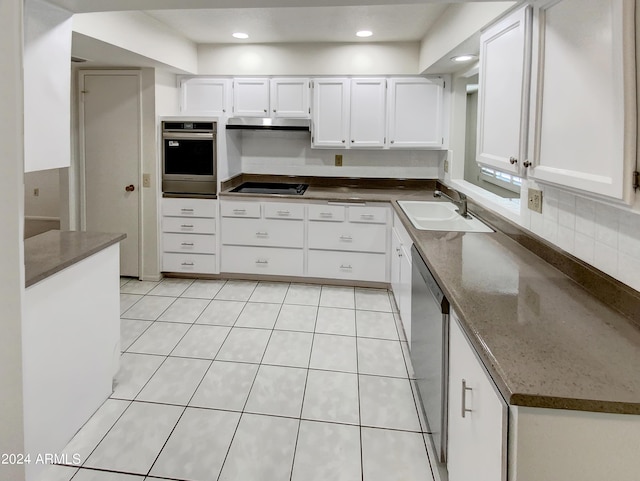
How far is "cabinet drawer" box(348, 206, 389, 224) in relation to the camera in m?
4.24

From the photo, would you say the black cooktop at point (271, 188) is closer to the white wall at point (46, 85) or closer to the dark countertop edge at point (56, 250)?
the dark countertop edge at point (56, 250)

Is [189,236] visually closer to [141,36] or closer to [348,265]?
[348,265]

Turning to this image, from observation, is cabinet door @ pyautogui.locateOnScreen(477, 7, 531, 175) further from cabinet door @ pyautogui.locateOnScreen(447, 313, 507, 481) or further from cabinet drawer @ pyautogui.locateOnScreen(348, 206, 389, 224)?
cabinet drawer @ pyautogui.locateOnScreen(348, 206, 389, 224)

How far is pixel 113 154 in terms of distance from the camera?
443cm

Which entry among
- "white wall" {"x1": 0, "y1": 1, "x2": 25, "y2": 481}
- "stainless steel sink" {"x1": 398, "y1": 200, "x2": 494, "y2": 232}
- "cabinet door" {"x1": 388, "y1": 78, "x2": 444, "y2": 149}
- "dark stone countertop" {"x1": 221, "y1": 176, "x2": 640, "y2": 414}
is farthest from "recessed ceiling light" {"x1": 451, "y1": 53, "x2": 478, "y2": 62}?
"white wall" {"x1": 0, "y1": 1, "x2": 25, "y2": 481}

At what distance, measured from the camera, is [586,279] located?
1.70m

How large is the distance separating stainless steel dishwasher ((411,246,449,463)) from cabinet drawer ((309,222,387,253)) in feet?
5.80

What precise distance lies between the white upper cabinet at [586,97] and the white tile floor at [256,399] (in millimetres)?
1399

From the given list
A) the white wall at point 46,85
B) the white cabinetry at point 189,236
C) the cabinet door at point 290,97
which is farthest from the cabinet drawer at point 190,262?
the white wall at point 46,85

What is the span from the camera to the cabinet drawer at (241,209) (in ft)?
14.5

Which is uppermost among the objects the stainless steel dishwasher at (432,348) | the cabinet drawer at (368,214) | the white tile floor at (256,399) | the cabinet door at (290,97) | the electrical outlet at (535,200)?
the cabinet door at (290,97)

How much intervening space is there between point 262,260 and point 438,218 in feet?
6.16

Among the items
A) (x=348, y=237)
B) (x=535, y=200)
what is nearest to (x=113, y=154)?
(x=348, y=237)

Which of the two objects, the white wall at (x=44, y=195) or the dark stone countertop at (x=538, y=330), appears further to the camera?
the white wall at (x=44, y=195)
